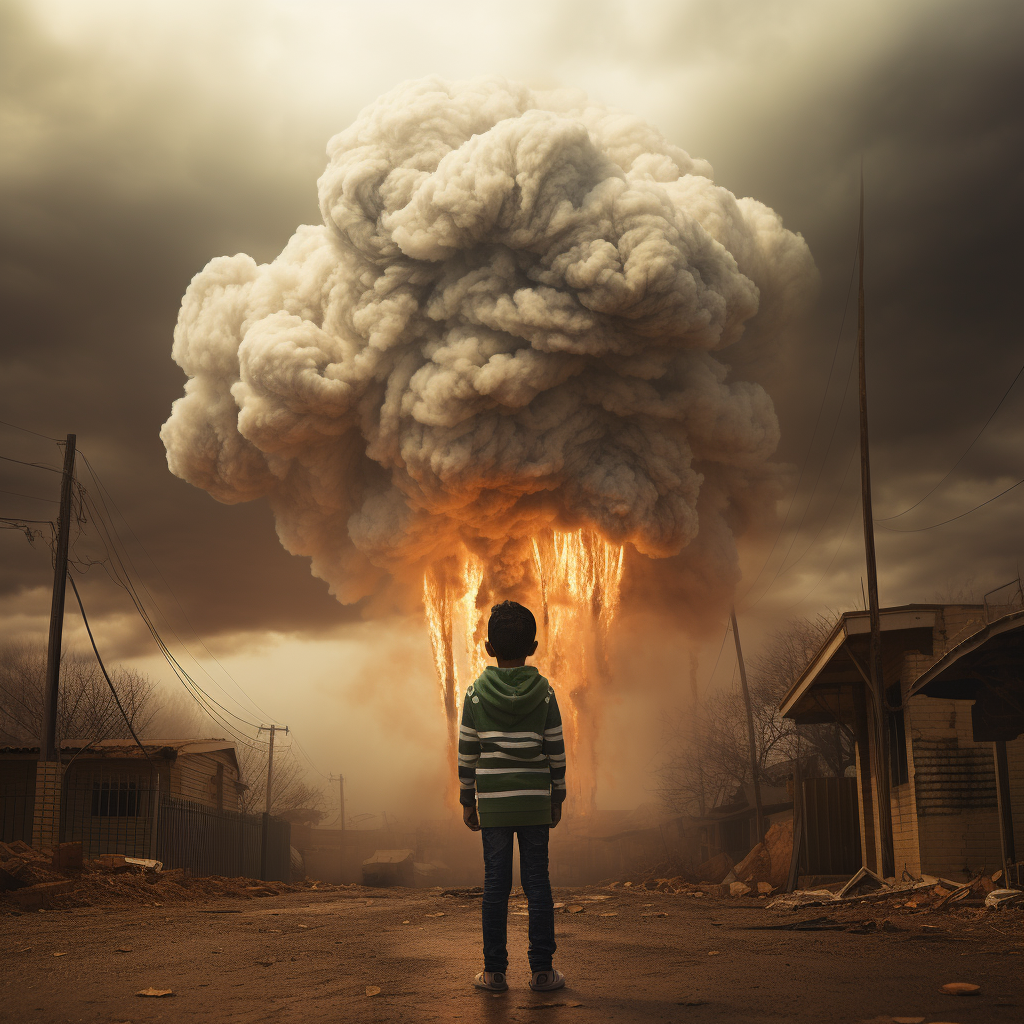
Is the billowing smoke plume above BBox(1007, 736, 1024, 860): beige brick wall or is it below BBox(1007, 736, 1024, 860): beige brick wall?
above

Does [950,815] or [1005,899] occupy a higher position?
[950,815]

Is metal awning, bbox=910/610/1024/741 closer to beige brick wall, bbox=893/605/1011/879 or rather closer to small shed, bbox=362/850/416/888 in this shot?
beige brick wall, bbox=893/605/1011/879

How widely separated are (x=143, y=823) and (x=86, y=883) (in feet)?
31.5

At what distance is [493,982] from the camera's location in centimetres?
473

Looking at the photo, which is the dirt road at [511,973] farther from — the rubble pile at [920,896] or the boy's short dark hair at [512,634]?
the boy's short dark hair at [512,634]

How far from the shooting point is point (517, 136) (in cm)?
2992

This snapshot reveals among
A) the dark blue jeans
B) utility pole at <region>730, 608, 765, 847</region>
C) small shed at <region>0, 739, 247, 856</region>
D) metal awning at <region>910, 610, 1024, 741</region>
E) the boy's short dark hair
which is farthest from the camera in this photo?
utility pole at <region>730, 608, 765, 847</region>

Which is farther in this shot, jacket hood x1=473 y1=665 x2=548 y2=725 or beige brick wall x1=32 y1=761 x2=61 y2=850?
beige brick wall x1=32 y1=761 x2=61 y2=850

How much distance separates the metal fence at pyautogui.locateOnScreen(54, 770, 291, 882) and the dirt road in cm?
1341

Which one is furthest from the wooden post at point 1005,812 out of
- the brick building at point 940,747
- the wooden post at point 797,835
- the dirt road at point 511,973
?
the wooden post at point 797,835

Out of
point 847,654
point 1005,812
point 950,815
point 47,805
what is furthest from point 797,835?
point 47,805

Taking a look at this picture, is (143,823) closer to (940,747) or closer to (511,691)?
(940,747)

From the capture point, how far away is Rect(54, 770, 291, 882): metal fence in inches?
873

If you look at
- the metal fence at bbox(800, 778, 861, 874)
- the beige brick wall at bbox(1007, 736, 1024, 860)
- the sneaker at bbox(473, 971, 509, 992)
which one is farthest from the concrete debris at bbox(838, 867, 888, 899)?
the sneaker at bbox(473, 971, 509, 992)
